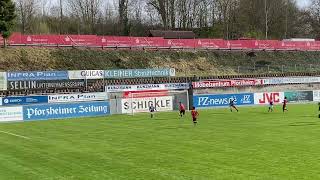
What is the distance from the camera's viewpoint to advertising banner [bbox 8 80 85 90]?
182ft

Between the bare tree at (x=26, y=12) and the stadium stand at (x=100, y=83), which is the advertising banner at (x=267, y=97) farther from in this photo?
the bare tree at (x=26, y=12)

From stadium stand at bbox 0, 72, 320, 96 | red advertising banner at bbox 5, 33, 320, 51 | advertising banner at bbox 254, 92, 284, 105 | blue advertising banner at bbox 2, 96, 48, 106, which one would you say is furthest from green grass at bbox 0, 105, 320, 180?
red advertising banner at bbox 5, 33, 320, 51

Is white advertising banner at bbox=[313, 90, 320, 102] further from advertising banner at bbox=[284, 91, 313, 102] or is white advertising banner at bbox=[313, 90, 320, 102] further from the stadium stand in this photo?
the stadium stand

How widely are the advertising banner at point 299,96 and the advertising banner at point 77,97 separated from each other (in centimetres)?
2502

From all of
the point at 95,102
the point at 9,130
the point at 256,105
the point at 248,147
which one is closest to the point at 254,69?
the point at 256,105

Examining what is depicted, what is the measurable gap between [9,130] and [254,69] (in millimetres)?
48337

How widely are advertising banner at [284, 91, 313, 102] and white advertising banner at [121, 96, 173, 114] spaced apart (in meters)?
17.3

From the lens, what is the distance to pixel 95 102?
170 feet

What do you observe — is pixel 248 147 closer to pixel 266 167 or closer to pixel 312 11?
pixel 266 167

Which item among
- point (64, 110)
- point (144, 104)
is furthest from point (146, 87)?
point (64, 110)

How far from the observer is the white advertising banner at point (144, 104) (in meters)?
53.7

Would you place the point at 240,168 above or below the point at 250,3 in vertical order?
below

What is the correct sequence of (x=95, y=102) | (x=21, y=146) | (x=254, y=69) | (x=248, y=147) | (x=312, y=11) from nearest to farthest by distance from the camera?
(x=248, y=147) → (x=21, y=146) → (x=95, y=102) → (x=254, y=69) → (x=312, y=11)

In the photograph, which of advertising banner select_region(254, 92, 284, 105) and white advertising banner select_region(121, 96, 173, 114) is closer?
white advertising banner select_region(121, 96, 173, 114)
